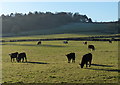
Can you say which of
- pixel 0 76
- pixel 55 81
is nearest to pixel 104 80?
pixel 55 81

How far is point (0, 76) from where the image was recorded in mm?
15383

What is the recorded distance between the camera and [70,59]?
2195 centimetres

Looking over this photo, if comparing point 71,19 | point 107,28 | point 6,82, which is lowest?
point 6,82

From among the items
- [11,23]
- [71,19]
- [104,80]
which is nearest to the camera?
[104,80]

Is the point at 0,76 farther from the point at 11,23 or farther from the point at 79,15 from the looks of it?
the point at 79,15

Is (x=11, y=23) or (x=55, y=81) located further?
(x=11, y=23)

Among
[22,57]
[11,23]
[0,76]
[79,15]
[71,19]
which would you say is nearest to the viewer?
[0,76]

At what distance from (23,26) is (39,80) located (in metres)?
116

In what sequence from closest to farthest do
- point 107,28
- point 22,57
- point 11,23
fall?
point 22,57 < point 107,28 < point 11,23

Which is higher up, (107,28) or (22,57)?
(107,28)

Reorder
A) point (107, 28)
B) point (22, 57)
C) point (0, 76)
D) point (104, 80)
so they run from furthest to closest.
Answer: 1. point (107, 28)
2. point (22, 57)
3. point (0, 76)
4. point (104, 80)

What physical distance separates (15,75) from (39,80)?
2601mm

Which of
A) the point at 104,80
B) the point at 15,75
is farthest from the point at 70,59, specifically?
the point at 104,80

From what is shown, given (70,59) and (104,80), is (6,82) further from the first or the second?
(70,59)
